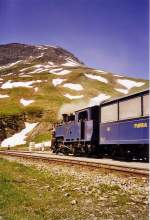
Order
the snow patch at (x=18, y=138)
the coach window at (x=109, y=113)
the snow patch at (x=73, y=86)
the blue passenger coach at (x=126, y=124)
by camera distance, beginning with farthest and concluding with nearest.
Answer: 1. the snow patch at (x=73, y=86)
2. the snow patch at (x=18, y=138)
3. the coach window at (x=109, y=113)
4. the blue passenger coach at (x=126, y=124)

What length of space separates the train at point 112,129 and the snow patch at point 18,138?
2626cm

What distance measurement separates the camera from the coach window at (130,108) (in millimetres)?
21094

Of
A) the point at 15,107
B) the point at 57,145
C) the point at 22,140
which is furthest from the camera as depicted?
the point at 15,107

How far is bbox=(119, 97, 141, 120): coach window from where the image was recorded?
69.2 ft

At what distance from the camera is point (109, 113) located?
2525cm

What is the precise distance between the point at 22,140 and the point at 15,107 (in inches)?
688

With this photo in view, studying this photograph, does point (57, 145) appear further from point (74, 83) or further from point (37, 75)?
point (37, 75)

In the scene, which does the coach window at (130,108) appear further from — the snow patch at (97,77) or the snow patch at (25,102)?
the snow patch at (97,77)

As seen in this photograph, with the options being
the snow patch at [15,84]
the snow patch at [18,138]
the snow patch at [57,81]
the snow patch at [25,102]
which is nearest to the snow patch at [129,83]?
the snow patch at [57,81]

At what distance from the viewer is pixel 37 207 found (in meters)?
9.98

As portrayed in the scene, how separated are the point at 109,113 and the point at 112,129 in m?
1.59

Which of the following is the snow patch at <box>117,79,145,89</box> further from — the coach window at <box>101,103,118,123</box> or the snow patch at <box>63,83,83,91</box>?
the coach window at <box>101,103,118,123</box>

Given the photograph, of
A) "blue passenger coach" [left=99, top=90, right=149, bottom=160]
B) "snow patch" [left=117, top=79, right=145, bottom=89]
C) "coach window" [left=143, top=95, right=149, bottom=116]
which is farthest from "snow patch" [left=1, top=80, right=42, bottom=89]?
"coach window" [left=143, top=95, right=149, bottom=116]

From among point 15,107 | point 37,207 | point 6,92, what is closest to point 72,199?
point 37,207
